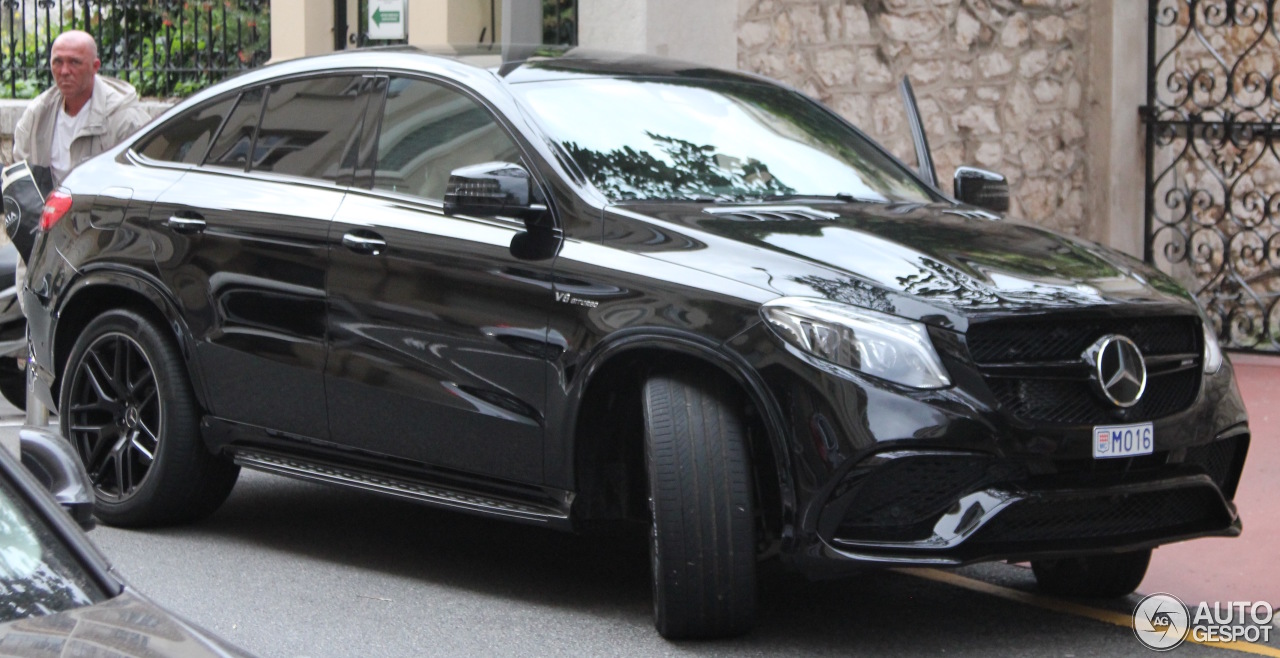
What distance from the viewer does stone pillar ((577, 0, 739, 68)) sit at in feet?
37.8

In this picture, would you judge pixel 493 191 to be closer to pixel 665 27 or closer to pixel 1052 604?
pixel 1052 604

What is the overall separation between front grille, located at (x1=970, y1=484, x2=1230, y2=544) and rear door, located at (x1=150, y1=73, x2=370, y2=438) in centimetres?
250

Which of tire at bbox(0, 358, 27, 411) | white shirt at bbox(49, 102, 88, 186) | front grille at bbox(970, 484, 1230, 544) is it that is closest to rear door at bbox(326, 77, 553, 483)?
front grille at bbox(970, 484, 1230, 544)

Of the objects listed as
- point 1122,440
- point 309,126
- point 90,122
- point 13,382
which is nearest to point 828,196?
point 1122,440

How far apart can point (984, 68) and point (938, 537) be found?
7938 millimetres

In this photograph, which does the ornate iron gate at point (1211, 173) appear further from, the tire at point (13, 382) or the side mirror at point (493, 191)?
the tire at point (13, 382)

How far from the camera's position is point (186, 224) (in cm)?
678

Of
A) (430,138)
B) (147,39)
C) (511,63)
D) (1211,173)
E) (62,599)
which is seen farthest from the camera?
(147,39)

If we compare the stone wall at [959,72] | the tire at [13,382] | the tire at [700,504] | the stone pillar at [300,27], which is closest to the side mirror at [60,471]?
the tire at [700,504]

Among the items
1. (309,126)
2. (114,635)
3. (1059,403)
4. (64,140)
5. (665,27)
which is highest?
(665,27)

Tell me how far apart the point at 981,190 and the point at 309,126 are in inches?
98.8

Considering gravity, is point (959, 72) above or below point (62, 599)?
above

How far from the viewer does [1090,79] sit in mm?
12672

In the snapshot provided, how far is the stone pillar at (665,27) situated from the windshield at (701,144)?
4.83m
